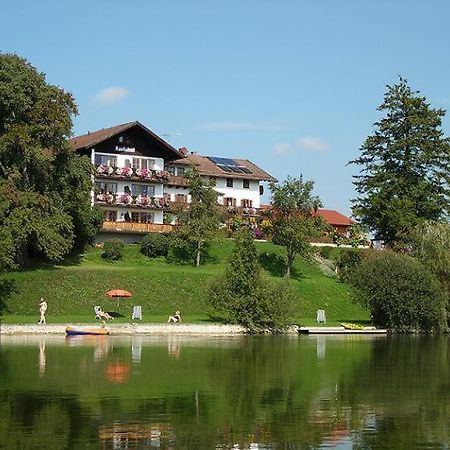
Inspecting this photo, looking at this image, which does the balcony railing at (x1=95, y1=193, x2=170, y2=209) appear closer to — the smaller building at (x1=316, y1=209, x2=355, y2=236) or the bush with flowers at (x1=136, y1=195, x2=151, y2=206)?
the bush with flowers at (x1=136, y1=195, x2=151, y2=206)

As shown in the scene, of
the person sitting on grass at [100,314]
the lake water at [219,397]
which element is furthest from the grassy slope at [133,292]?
the lake water at [219,397]

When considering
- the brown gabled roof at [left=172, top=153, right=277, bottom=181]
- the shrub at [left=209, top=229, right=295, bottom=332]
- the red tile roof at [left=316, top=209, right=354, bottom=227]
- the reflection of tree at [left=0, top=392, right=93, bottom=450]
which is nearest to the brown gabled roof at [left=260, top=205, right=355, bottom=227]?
the red tile roof at [left=316, top=209, right=354, bottom=227]

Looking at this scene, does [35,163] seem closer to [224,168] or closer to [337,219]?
[224,168]

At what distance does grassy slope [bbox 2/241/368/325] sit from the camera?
2346 inches

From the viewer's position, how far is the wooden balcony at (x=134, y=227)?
82062 millimetres

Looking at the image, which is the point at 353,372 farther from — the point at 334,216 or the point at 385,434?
the point at 334,216

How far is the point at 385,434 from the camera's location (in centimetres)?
2106

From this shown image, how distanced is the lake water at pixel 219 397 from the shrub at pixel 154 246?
31.3 metres

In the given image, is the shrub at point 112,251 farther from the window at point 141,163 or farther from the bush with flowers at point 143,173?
the window at point 141,163

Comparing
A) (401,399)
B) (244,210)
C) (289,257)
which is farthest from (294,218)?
(401,399)

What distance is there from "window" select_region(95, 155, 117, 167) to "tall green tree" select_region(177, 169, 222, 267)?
1094 cm

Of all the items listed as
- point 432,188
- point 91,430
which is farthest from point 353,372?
point 432,188

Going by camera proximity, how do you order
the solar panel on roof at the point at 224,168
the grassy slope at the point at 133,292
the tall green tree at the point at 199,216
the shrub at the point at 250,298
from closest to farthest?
1. the shrub at the point at 250,298
2. the grassy slope at the point at 133,292
3. the tall green tree at the point at 199,216
4. the solar panel on roof at the point at 224,168

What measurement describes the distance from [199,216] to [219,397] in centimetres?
4960
